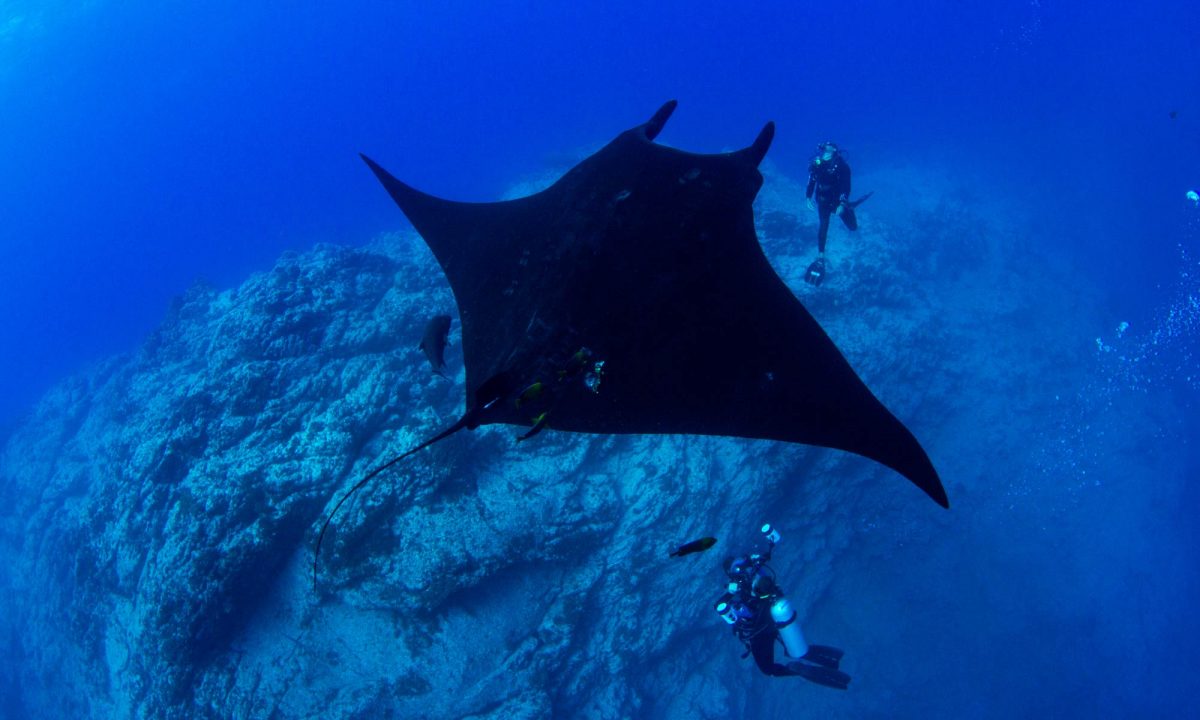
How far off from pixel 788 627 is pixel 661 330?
8496mm

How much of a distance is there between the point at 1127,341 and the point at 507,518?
27.3 metres

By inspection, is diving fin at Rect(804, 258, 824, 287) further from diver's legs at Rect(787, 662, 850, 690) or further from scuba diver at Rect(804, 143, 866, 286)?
diver's legs at Rect(787, 662, 850, 690)

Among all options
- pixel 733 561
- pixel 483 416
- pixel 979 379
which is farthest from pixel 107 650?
pixel 979 379

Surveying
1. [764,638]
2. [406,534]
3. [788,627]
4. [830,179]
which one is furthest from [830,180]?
[406,534]

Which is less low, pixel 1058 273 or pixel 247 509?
pixel 1058 273

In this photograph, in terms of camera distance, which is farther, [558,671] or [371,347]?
[371,347]

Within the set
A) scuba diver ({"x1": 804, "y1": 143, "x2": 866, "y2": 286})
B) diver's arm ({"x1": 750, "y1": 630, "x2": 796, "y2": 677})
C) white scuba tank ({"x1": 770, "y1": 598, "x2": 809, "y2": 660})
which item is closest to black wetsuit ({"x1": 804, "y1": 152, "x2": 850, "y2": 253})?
A: scuba diver ({"x1": 804, "y1": 143, "x2": 866, "y2": 286})

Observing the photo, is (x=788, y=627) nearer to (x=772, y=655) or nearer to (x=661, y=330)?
(x=772, y=655)

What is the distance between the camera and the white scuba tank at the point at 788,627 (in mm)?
9094

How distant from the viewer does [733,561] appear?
9164 mm

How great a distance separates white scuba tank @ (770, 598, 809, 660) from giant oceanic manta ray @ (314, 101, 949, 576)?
716cm

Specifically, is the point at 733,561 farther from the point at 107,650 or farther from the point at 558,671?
the point at 107,650

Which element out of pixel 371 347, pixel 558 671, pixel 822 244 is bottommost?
pixel 558 671

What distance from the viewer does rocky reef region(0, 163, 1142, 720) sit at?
8.67m
